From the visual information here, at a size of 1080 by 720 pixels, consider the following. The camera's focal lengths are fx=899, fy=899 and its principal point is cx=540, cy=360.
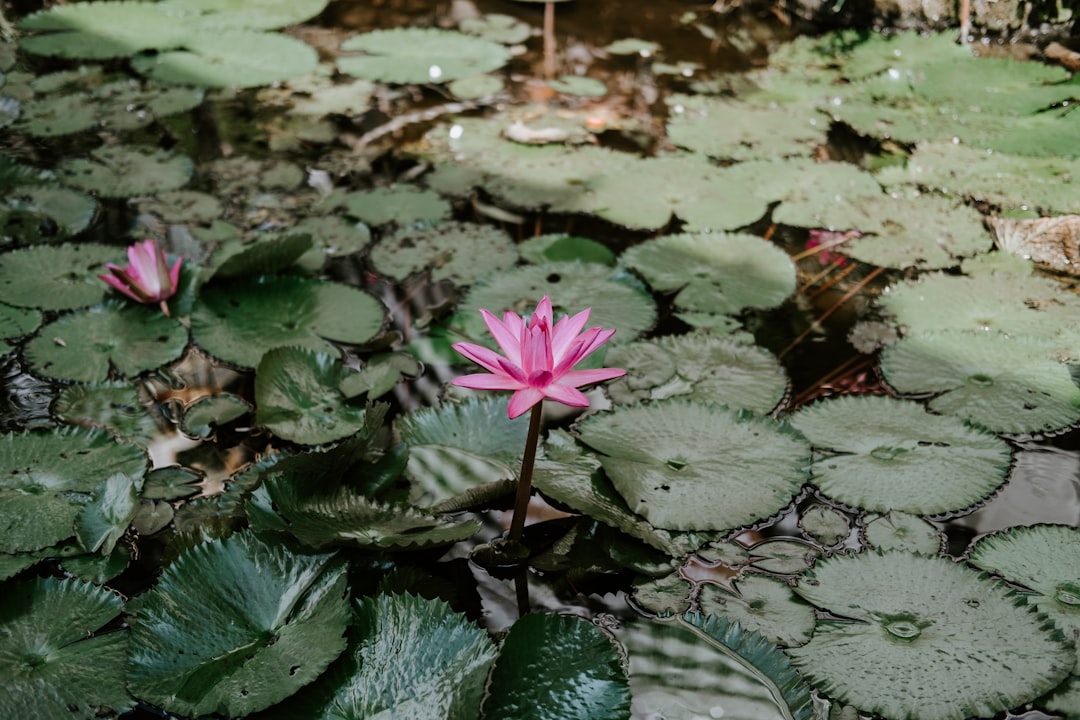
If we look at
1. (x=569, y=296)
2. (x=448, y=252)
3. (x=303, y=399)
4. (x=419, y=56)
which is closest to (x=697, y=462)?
(x=569, y=296)

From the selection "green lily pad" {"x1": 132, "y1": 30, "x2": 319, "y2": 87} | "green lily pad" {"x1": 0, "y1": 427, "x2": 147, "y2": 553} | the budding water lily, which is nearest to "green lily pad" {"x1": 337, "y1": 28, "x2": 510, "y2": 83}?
"green lily pad" {"x1": 132, "y1": 30, "x2": 319, "y2": 87}

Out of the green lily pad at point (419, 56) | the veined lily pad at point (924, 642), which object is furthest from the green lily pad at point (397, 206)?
the veined lily pad at point (924, 642)

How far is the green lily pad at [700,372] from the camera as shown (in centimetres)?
194

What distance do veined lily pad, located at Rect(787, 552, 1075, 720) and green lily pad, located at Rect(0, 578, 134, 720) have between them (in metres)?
1.03

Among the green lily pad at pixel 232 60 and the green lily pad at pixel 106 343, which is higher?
the green lily pad at pixel 232 60

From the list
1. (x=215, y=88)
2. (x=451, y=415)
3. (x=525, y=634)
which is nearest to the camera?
(x=525, y=634)

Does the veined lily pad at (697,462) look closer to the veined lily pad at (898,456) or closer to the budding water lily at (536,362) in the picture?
the veined lily pad at (898,456)

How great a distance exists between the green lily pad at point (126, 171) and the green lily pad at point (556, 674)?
216cm

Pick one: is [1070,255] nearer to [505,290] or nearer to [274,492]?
[505,290]

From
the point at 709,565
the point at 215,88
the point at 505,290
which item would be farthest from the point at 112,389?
the point at 215,88

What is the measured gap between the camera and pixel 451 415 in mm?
1813

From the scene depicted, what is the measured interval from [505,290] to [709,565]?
100 centimetres

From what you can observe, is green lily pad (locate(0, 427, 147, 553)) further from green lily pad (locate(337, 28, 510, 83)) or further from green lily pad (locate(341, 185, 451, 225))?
green lily pad (locate(337, 28, 510, 83))

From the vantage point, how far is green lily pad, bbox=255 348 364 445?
184cm
